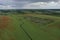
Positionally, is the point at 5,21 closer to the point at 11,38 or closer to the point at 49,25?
the point at 11,38

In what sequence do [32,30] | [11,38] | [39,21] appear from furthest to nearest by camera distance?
[39,21] → [32,30] → [11,38]

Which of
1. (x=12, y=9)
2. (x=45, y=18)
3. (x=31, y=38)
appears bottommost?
(x=31, y=38)

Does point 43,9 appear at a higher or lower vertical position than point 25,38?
higher

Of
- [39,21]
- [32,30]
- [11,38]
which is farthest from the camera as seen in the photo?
[39,21]

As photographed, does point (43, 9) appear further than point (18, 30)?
Yes

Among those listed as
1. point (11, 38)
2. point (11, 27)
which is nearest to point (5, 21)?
point (11, 27)
